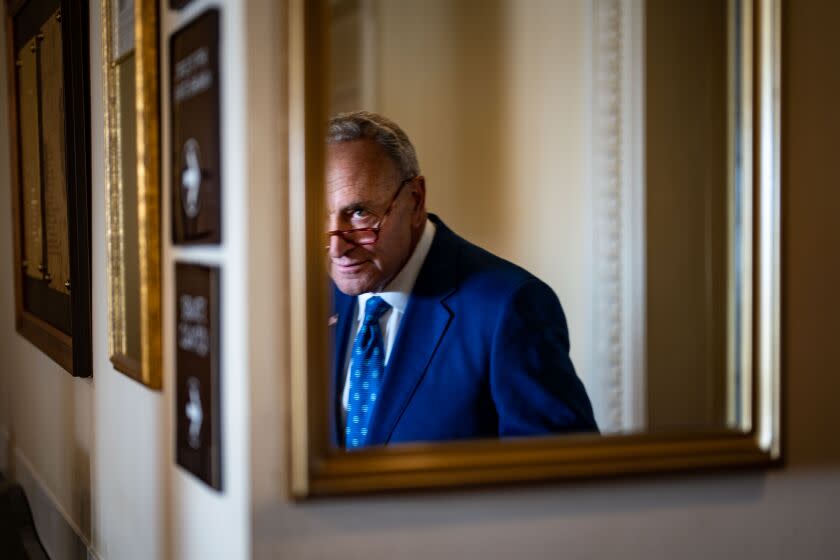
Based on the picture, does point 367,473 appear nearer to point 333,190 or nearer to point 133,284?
point 333,190

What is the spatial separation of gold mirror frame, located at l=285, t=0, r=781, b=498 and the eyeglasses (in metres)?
0.13

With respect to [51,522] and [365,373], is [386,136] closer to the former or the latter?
[365,373]

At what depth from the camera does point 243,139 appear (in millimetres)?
1356

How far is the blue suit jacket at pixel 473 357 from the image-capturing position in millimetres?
1515

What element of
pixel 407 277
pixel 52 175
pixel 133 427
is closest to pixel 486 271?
pixel 407 277

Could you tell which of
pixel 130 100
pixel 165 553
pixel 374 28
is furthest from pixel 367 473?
pixel 130 100

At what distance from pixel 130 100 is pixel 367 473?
2.71 ft

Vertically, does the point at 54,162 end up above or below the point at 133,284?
above

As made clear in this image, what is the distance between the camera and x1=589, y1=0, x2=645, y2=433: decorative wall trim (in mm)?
1628

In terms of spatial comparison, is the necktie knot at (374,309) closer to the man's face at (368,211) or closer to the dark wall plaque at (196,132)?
the man's face at (368,211)

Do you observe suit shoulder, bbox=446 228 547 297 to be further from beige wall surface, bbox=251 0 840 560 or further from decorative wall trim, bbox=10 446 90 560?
decorative wall trim, bbox=10 446 90 560

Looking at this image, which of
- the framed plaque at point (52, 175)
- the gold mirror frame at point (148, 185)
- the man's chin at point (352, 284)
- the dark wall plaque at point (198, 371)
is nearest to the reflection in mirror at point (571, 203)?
the man's chin at point (352, 284)

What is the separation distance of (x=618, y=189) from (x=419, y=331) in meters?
0.41

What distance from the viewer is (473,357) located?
1.56 metres
